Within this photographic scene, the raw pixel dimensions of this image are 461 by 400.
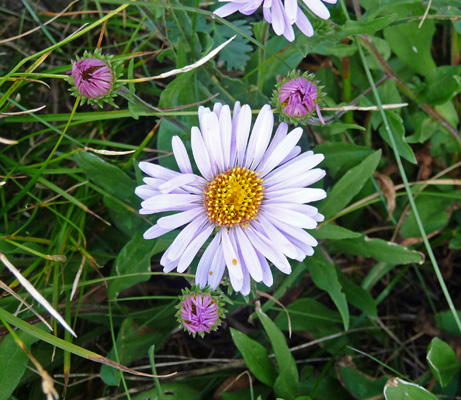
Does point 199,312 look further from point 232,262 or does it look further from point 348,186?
point 348,186

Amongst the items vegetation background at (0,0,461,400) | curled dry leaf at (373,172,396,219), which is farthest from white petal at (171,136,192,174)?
curled dry leaf at (373,172,396,219)

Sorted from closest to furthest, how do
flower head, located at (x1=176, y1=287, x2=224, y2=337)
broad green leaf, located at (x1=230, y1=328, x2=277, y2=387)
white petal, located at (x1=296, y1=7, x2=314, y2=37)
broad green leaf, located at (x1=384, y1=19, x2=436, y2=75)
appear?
flower head, located at (x1=176, y1=287, x2=224, y2=337) < white petal, located at (x1=296, y1=7, x2=314, y2=37) < broad green leaf, located at (x1=230, y1=328, x2=277, y2=387) < broad green leaf, located at (x1=384, y1=19, x2=436, y2=75)

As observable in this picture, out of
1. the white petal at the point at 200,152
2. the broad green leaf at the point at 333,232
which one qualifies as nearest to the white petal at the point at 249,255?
the white petal at the point at 200,152

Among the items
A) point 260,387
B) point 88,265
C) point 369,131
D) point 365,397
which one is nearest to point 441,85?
point 369,131

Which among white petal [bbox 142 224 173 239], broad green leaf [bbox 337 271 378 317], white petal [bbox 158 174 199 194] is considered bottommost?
broad green leaf [bbox 337 271 378 317]

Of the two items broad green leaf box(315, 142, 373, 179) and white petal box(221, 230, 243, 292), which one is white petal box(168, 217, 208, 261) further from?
broad green leaf box(315, 142, 373, 179)

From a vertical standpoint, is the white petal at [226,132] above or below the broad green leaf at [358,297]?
above

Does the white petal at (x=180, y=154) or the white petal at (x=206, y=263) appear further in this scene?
the white petal at (x=206, y=263)

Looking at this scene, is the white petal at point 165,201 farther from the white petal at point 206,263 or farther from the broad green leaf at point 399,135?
the broad green leaf at point 399,135
